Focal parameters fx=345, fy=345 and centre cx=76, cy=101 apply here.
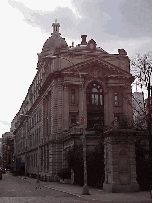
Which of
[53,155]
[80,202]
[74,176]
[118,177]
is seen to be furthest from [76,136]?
[80,202]

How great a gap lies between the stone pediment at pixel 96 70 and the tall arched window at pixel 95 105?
7.75 feet

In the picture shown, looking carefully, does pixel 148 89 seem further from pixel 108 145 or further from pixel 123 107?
pixel 123 107

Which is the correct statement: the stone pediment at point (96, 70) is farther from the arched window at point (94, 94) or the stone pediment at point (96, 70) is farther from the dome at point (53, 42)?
the dome at point (53, 42)

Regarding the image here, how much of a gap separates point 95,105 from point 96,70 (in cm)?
585

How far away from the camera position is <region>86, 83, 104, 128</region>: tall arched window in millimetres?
57625

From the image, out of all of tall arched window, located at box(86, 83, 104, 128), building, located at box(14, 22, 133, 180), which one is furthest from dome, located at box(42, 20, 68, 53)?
tall arched window, located at box(86, 83, 104, 128)

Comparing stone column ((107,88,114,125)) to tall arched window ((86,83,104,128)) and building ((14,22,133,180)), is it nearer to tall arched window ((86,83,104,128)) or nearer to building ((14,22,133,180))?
building ((14,22,133,180))

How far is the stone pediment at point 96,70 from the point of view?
2231 inches

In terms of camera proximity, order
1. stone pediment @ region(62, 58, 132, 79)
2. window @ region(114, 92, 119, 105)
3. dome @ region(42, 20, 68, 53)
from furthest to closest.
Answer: dome @ region(42, 20, 68, 53) < window @ region(114, 92, 119, 105) < stone pediment @ region(62, 58, 132, 79)

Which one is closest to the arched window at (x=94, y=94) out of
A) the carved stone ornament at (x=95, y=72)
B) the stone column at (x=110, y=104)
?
the stone column at (x=110, y=104)

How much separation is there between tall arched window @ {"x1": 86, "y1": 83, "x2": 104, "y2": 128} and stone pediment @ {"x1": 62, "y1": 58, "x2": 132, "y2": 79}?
2.36 meters

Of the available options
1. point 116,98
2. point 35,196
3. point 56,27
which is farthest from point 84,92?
point 56,27

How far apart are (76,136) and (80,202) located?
1005 inches

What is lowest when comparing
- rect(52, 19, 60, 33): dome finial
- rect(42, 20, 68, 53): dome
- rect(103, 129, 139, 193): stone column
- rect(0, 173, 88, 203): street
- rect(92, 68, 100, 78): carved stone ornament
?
rect(0, 173, 88, 203): street
